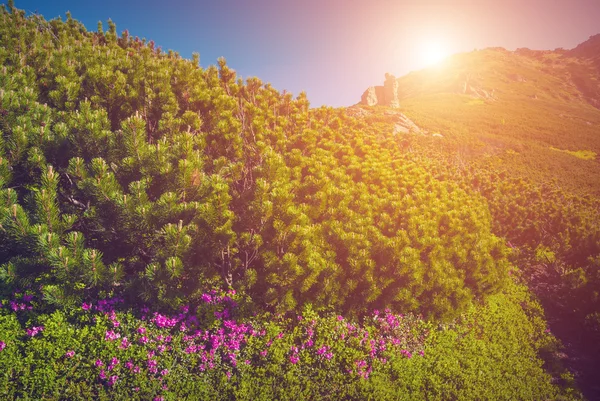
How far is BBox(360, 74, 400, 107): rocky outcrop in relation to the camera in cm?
5912

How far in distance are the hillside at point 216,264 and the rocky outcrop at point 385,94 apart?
180 ft

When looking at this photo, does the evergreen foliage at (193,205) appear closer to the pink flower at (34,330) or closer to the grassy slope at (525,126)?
the pink flower at (34,330)

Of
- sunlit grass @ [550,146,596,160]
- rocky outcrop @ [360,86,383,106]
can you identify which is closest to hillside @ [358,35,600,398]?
sunlit grass @ [550,146,596,160]

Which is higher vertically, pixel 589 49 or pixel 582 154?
pixel 589 49

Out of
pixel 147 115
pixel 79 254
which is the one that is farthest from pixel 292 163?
pixel 79 254

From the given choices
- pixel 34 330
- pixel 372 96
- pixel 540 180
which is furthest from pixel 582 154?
pixel 34 330

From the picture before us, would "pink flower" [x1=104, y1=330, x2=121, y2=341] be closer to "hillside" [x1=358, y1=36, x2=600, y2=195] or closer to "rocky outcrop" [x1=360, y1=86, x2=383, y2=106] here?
"hillside" [x1=358, y1=36, x2=600, y2=195]

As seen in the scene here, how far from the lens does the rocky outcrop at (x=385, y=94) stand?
59.1m

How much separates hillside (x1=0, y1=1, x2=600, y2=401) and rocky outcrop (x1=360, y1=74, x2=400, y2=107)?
5496 cm

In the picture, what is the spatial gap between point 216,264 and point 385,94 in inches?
2512

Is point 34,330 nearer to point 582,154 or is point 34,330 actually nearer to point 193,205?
point 193,205

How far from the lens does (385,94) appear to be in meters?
60.7

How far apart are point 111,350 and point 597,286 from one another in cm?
1530

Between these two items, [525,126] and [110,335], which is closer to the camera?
[110,335]
